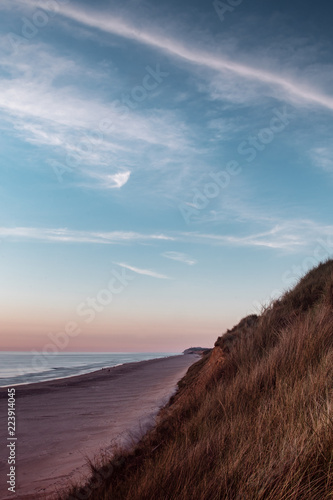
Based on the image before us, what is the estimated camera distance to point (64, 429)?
8.88 meters

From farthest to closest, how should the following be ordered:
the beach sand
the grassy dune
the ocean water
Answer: the ocean water, the beach sand, the grassy dune

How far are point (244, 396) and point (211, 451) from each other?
74.0 inches

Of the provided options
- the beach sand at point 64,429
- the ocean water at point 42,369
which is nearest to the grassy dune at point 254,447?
the beach sand at point 64,429

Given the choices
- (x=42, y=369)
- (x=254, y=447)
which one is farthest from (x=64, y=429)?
(x=42, y=369)

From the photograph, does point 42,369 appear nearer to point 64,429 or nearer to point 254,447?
point 64,429

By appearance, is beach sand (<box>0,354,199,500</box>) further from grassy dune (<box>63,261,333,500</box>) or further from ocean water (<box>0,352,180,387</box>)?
ocean water (<box>0,352,180,387</box>)

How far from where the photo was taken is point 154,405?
1124 cm

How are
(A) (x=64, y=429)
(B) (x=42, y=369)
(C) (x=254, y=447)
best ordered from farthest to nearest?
(B) (x=42, y=369) → (A) (x=64, y=429) → (C) (x=254, y=447)

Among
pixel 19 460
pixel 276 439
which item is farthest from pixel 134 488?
pixel 19 460

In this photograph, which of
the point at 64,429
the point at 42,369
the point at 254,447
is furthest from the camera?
the point at 42,369

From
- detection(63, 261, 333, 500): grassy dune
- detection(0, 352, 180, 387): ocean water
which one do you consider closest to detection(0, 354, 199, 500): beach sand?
detection(63, 261, 333, 500): grassy dune

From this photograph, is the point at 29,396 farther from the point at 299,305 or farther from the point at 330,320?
the point at 330,320

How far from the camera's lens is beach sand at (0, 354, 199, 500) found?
5.65m

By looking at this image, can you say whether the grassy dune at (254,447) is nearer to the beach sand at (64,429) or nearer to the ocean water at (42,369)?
the beach sand at (64,429)
